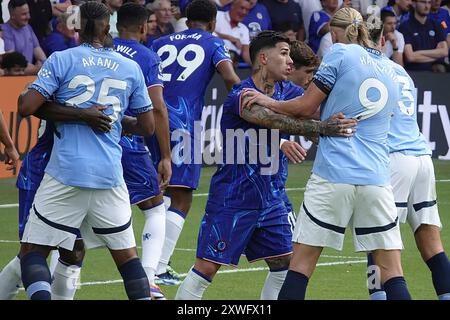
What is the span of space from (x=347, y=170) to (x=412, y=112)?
1.53m

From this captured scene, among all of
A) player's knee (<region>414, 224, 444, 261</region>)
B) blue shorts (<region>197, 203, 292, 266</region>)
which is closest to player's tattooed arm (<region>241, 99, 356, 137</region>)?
blue shorts (<region>197, 203, 292, 266</region>)

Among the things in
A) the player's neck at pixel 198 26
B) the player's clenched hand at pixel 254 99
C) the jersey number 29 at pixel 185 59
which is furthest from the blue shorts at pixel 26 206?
the player's neck at pixel 198 26

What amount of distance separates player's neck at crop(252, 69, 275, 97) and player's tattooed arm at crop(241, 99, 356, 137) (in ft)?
1.20

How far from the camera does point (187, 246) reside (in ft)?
41.4

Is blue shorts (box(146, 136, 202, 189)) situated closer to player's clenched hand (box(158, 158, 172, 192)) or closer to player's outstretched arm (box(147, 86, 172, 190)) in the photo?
player's outstretched arm (box(147, 86, 172, 190))

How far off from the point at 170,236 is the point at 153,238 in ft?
2.34

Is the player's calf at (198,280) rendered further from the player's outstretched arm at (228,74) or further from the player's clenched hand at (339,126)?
the player's outstretched arm at (228,74)

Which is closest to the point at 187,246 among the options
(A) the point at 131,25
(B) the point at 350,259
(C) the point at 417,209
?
(B) the point at 350,259

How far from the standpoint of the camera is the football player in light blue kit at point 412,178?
8.72 meters

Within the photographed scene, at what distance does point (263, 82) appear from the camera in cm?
828

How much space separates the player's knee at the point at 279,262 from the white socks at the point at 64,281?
4.55ft

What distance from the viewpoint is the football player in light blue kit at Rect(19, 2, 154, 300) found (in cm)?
768
